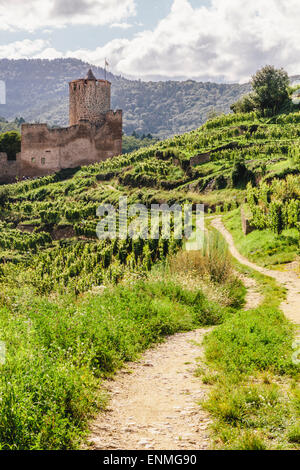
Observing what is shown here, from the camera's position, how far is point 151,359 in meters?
5.85

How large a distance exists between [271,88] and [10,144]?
28.3 meters

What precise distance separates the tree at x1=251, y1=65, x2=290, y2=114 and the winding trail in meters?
29.0

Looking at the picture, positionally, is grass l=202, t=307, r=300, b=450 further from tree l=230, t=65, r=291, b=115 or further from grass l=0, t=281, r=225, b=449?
tree l=230, t=65, r=291, b=115

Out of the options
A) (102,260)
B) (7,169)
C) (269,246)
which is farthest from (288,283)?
(7,169)

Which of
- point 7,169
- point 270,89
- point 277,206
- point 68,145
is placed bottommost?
point 277,206

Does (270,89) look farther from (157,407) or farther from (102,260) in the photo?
(157,407)

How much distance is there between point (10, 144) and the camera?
47.4 m

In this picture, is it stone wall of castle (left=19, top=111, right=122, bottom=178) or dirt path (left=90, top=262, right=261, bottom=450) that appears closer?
dirt path (left=90, top=262, right=261, bottom=450)

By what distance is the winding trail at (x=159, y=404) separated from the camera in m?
3.54

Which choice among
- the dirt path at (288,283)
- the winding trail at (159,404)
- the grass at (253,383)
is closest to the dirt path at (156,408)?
the winding trail at (159,404)

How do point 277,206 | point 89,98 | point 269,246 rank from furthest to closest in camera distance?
1. point 89,98
2. point 277,206
3. point 269,246

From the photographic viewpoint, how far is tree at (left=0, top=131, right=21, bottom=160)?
1848 inches

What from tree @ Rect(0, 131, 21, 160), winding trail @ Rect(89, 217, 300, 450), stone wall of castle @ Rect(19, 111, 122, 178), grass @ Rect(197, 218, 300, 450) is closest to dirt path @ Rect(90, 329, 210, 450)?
winding trail @ Rect(89, 217, 300, 450)

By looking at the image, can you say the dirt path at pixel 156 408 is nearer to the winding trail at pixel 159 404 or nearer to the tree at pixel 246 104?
the winding trail at pixel 159 404
